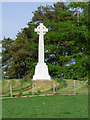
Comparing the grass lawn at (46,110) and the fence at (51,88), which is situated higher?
the fence at (51,88)

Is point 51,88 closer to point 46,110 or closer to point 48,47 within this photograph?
point 48,47

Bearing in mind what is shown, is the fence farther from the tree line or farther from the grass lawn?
the grass lawn

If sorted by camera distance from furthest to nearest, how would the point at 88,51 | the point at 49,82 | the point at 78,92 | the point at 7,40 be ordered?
1. the point at 7,40
2. the point at 88,51
3. the point at 49,82
4. the point at 78,92

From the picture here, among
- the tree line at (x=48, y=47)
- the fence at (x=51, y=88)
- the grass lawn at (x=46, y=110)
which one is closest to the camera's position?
the grass lawn at (x=46, y=110)

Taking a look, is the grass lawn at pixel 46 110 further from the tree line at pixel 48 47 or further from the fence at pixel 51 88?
the tree line at pixel 48 47

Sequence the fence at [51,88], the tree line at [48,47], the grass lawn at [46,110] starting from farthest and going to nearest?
the tree line at [48,47] < the fence at [51,88] < the grass lawn at [46,110]

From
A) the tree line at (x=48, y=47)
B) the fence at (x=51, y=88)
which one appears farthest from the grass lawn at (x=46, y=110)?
the tree line at (x=48, y=47)

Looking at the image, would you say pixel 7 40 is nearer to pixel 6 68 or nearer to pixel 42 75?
pixel 6 68

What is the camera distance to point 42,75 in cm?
1628

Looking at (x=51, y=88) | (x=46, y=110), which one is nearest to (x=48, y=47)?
(x=51, y=88)

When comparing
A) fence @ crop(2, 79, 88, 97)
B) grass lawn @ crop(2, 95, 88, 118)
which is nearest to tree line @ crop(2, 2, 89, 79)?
fence @ crop(2, 79, 88, 97)

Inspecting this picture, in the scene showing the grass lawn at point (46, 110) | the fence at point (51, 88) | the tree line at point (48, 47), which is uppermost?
the tree line at point (48, 47)

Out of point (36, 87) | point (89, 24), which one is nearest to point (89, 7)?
point (89, 24)

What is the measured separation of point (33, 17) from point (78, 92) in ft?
47.6
